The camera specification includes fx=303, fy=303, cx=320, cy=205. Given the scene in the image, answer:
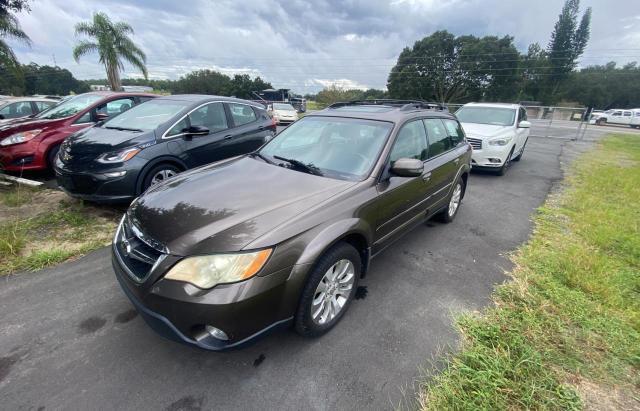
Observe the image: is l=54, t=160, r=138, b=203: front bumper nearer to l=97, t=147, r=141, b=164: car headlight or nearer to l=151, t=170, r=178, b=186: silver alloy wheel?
l=97, t=147, r=141, b=164: car headlight

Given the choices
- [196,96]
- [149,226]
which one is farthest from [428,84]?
[149,226]

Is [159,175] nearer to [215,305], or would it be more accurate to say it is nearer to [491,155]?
[215,305]

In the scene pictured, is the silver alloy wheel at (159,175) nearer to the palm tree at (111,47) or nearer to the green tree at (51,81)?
the palm tree at (111,47)

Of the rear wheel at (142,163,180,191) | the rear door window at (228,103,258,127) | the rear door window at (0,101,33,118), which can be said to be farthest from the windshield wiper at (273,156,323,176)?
the rear door window at (0,101,33,118)

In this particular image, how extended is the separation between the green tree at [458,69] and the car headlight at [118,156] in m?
50.0

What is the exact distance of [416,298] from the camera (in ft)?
9.22

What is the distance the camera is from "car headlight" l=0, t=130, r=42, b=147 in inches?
207

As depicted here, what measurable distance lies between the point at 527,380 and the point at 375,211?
4.90ft

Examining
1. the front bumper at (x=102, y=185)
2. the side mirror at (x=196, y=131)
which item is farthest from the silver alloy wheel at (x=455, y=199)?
the front bumper at (x=102, y=185)

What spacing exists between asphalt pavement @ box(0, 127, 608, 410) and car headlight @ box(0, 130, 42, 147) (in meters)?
3.78

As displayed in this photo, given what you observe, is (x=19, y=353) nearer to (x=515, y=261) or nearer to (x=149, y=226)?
(x=149, y=226)

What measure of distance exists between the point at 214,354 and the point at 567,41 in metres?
72.6

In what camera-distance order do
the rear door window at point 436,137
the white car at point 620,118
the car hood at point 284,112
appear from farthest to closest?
the white car at point 620,118, the car hood at point 284,112, the rear door window at point 436,137

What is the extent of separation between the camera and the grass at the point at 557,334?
1.86m
